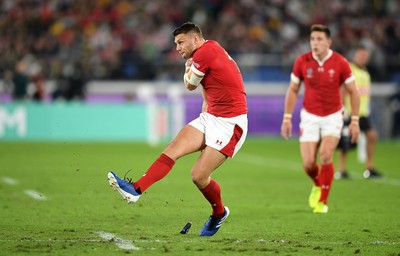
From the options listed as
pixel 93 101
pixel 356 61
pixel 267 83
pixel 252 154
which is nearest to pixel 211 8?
pixel 267 83

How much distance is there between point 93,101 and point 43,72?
6.73 ft

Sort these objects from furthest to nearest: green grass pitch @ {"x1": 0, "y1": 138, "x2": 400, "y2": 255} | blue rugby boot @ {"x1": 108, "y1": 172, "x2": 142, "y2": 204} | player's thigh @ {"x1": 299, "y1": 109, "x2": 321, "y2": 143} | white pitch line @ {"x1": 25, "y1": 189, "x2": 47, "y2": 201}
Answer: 1. white pitch line @ {"x1": 25, "y1": 189, "x2": 47, "y2": 201}
2. player's thigh @ {"x1": 299, "y1": 109, "x2": 321, "y2": 143}
3. blue rugby boot @ {"x1": 108, "y1": 172, "x2": 142, "y2": 204}
4. green grass pitch @ {"x1": 0, "y1": 138, "x2": 400, "y2": 255}

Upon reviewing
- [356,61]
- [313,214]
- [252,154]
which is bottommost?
[252,154]

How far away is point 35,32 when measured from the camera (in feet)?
102

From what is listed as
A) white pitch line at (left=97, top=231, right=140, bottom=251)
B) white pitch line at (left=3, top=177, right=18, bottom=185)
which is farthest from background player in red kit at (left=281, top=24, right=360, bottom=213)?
white pitch line at (left=3, top=177, right=18, bottom=185)

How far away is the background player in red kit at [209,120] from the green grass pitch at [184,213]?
0.61m

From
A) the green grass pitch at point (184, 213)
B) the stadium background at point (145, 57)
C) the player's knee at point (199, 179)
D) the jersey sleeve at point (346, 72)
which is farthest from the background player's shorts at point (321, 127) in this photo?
the stadium background at point (145, 57)

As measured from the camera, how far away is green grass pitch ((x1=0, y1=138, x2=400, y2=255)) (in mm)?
8430

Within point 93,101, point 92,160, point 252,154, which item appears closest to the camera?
point 92,160

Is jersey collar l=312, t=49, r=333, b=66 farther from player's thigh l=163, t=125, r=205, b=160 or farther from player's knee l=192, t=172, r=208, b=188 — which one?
player's knee l=192, t=172, r=208, b=188

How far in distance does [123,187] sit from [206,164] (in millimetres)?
901

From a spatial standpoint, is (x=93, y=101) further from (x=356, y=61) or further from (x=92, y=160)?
(x=356, y=61)

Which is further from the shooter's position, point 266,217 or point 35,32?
point 35,32

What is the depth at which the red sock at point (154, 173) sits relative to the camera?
8.83m
